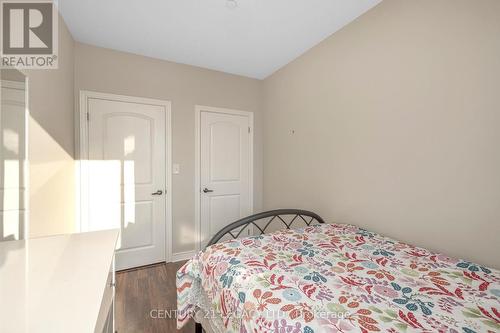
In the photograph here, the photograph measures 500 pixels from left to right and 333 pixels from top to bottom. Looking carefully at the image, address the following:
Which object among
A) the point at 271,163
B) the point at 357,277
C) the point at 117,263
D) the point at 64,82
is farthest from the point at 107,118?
the point at 357,277

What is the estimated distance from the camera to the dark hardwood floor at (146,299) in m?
1.65

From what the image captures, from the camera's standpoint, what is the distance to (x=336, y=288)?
944 mm

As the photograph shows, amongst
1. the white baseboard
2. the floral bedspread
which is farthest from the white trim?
the white baseboard

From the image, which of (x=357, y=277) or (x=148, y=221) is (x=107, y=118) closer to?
(x=148, y=221)

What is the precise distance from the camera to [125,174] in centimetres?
245

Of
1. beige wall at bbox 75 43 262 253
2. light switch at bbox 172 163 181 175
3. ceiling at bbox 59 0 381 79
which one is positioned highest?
ceiling at bbox 59 0 381 79

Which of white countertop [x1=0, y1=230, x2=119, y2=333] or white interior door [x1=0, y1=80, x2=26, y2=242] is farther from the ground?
white interior door [x1=0, y1=80, x2=26, y2=242]

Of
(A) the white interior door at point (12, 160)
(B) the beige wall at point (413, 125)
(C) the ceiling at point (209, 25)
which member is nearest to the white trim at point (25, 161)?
(A) the white interior door at point (12, 160)

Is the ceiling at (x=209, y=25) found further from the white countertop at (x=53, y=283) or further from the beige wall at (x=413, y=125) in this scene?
the white countertop at (x=53, y=283)

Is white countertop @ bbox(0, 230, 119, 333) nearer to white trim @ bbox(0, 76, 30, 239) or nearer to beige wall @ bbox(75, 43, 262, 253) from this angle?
white trim @ bbox(0, 76, 30, 239)

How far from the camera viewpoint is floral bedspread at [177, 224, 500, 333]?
76 centimetres

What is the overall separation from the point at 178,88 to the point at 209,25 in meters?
0.95

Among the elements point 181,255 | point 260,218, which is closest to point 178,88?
point 260,218

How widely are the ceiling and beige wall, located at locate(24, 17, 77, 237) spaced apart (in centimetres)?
29
